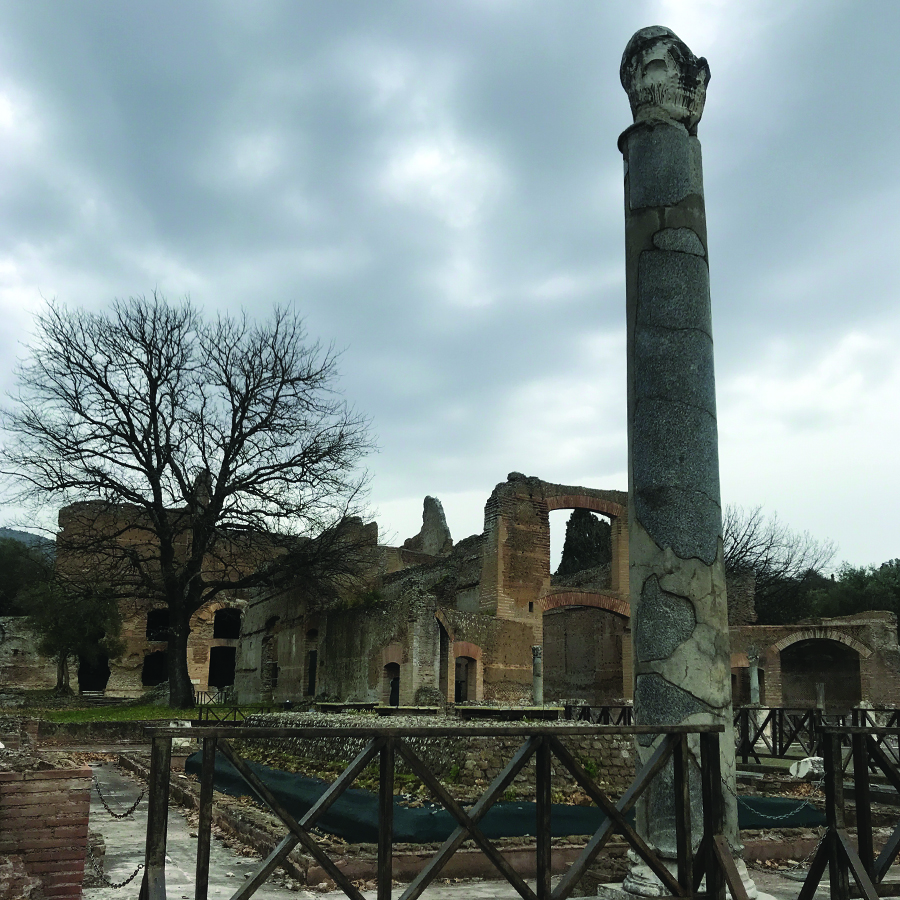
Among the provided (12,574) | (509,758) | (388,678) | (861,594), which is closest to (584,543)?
(861,594)

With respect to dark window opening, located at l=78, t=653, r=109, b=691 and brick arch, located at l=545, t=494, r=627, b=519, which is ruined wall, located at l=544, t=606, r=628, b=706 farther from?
dark window opening, located at l=78, t=653, r=109, b=691

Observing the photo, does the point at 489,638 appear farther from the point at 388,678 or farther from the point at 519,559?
the point at 388,678

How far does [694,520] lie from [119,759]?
1426cm

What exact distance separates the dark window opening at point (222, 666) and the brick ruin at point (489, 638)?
5084 mm

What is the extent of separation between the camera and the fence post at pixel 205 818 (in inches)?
125

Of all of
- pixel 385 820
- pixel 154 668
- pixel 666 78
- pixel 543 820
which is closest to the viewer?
pixel 385 820

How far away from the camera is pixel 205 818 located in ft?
10.8

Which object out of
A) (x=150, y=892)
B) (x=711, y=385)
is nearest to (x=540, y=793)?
(x=150, y=892)

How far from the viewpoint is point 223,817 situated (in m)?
8.45

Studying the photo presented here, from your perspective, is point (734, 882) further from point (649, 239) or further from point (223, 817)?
point (223, 817)

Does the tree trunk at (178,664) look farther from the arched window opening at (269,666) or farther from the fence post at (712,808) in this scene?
the fence post at (712,808)

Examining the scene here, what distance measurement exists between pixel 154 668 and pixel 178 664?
1920 cm

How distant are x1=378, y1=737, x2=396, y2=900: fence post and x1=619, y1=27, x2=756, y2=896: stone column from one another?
1.57 metres

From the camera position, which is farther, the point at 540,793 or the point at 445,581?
the point at 445,581
